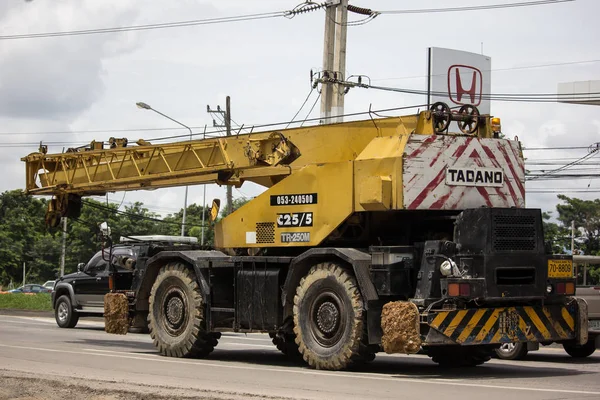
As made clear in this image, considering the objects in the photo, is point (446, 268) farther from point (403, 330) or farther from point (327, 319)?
point (327, 319)

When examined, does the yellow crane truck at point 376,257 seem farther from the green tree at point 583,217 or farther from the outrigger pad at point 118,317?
the green tree at point 583,217

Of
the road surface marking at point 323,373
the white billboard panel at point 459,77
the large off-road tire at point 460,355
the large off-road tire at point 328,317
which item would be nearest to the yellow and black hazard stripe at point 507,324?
the road surface marking at point 323,373

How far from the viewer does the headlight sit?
12.7 metres

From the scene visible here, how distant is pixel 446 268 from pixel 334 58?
1499 cm

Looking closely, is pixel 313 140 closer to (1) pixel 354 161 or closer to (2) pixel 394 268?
(1) pixel 354 161

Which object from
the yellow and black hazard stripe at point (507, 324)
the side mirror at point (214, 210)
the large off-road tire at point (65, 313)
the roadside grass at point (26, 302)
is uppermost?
the side mirror at point (214, 210)

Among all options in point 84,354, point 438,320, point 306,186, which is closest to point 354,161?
point 306,186

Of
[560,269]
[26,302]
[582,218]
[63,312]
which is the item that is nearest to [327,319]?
[560,269]

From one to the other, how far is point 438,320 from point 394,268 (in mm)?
959

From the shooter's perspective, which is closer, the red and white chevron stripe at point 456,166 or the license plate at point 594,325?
the red and white chevron stripe at point 456,166

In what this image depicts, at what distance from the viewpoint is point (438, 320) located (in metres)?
12.5

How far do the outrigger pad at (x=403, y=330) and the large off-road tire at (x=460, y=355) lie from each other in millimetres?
2223

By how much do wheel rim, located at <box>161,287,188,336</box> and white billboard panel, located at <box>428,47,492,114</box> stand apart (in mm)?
21185

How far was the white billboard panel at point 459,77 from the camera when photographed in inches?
1508
